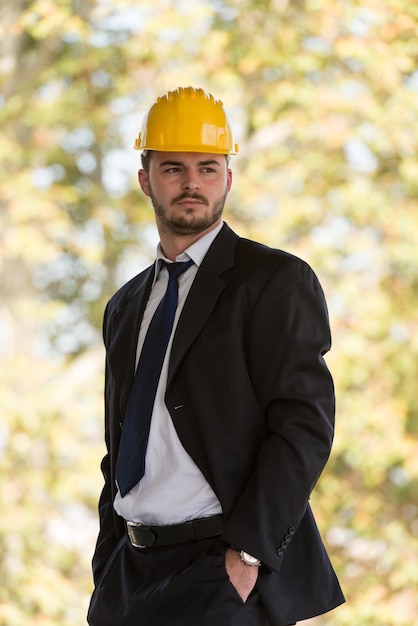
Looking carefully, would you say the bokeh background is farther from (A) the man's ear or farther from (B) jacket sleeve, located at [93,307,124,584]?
(A) the man's ear

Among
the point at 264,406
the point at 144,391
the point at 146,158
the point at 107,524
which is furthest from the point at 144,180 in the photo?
the point at 107,524

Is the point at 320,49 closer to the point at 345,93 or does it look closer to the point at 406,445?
the point at 345,93

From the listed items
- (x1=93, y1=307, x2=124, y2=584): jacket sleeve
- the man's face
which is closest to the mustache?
the man's face

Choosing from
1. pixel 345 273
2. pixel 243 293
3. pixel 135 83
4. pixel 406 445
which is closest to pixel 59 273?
pixel 135 83

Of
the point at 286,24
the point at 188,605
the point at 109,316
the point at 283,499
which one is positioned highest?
the point at 286,24

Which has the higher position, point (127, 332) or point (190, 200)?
point (190, 200)

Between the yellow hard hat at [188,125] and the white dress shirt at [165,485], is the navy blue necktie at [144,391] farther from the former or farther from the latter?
the yellow hard hat at [188,125]

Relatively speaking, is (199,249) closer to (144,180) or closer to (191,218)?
(191,218)

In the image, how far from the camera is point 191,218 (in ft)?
7.11

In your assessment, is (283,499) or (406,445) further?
(406,445)

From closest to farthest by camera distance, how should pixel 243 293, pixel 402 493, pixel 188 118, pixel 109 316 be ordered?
pixel 243 293
pixel 188 118
pixel 109 316
pixel 402 493

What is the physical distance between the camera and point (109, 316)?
7.98 feet

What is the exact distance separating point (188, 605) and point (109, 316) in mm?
773

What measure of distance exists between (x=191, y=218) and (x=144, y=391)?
38cm
